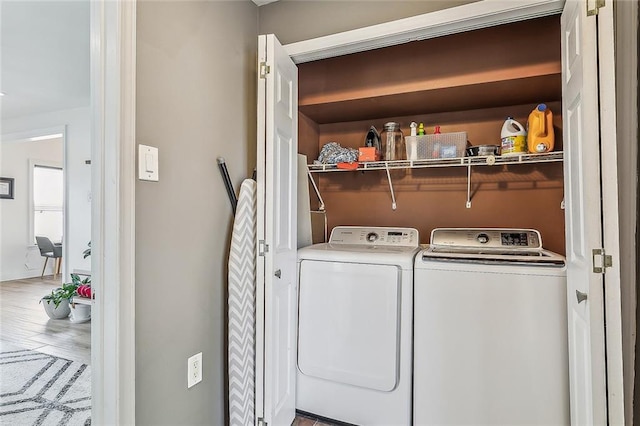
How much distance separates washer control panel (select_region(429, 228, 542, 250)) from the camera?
1819mm

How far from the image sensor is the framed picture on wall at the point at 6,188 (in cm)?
523

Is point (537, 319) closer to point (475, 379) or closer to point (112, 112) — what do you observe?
point (475, 379)

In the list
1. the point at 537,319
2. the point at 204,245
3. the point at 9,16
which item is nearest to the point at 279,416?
the point at 204,245

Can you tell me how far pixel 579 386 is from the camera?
48.4 inches

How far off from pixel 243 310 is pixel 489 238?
4.68ft

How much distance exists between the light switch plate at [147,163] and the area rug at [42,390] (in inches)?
61.4

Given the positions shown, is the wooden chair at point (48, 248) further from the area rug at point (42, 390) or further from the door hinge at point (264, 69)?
the door hinge at point (264, 69)

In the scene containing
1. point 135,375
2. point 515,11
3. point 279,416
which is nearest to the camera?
point 135,375

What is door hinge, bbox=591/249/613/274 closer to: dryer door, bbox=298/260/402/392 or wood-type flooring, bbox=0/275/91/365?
dryer door, bbox=298/260/402/392

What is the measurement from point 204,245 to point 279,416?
966mm

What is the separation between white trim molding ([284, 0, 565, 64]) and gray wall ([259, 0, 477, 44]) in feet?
0.29

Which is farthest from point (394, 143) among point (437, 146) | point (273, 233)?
point (273, 233)

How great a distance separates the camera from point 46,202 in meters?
6.07

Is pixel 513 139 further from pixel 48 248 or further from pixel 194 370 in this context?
pixel 48 248
